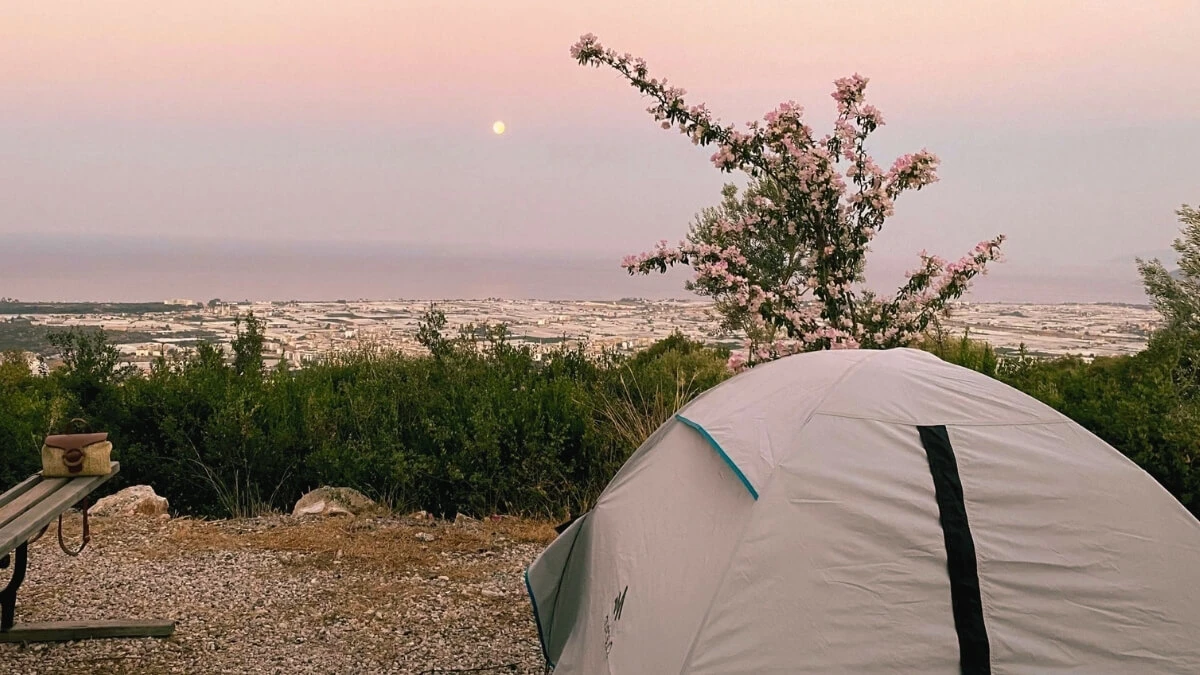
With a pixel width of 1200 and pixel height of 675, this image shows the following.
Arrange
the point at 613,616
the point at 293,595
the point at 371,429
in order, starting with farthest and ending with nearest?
the point at 371,429, the point at 293,595, the point at 613,616

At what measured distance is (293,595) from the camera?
5012 millimetres

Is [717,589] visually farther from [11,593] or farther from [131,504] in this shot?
[131,504]

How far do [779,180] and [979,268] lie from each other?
1.68 m

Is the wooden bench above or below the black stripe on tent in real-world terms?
below

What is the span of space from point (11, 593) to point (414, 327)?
232 inches

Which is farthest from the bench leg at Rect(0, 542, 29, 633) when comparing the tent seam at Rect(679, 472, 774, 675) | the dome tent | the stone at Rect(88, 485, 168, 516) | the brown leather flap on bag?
the tent seam at Rect(679, 472, 774, 675)

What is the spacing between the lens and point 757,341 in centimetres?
674

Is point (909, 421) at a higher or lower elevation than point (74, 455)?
higher

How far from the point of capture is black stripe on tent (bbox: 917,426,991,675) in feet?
7.75

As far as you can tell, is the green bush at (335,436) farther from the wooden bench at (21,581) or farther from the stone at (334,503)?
the wooden bench at (21,581)

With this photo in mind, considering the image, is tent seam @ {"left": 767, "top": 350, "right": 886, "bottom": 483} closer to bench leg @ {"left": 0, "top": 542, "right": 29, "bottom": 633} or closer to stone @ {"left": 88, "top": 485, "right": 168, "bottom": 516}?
bench leg @ {"left": 0, "top": 542, "right": 29, "bottom": 633}

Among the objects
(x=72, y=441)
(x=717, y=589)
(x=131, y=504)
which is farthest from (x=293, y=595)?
(x=717, y=589)

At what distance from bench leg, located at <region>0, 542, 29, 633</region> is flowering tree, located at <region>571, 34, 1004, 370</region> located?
4468 mm

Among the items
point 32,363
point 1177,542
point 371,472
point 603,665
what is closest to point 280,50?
point 32,363
